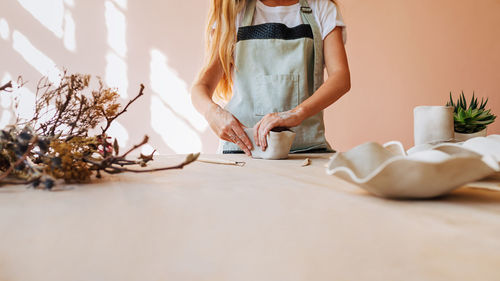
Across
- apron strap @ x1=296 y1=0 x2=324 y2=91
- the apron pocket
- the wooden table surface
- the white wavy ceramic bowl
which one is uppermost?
apron strap @ x1=296 y1=0 x2=324 y2=91

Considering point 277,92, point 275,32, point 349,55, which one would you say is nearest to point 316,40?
point 275,32

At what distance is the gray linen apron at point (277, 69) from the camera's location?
161 centimetres

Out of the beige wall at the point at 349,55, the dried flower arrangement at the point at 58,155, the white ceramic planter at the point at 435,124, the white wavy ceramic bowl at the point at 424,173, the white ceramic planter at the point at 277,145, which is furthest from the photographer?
the beige wall at the point at 349,55

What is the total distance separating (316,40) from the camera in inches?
64.3

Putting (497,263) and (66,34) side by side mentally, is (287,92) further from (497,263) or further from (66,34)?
(66,34)

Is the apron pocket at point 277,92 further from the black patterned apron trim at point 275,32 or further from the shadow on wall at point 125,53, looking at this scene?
the shadow on wall at point 125,53

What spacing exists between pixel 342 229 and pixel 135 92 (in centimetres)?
320

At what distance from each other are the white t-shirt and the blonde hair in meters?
0.07

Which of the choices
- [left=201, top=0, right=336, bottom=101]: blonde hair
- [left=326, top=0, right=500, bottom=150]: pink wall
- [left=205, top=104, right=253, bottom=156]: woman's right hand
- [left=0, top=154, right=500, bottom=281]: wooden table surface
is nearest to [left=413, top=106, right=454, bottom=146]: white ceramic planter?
[left=0, top=154, right=500, bottom=281]: wooden table surface

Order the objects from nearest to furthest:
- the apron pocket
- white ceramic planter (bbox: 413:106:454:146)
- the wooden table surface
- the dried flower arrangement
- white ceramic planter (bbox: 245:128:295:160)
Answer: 1. the wooden table surface
2. the dried flower arrangement
3. white ceramic planter (bbox: 413:106:454:146)
4. white ceramic planter (bbox: 245:128:295:160)
5. the apron pocket

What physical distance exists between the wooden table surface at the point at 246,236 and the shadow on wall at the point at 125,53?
284 centimetres

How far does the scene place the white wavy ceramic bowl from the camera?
0.38 metres

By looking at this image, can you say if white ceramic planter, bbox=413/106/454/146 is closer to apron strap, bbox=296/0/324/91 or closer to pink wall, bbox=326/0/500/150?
apron strap, bbox=296/0/324/91

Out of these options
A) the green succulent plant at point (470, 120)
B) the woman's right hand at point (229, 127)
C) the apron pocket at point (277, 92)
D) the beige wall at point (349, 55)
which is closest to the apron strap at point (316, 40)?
the apron pocket at point (277, 92)
